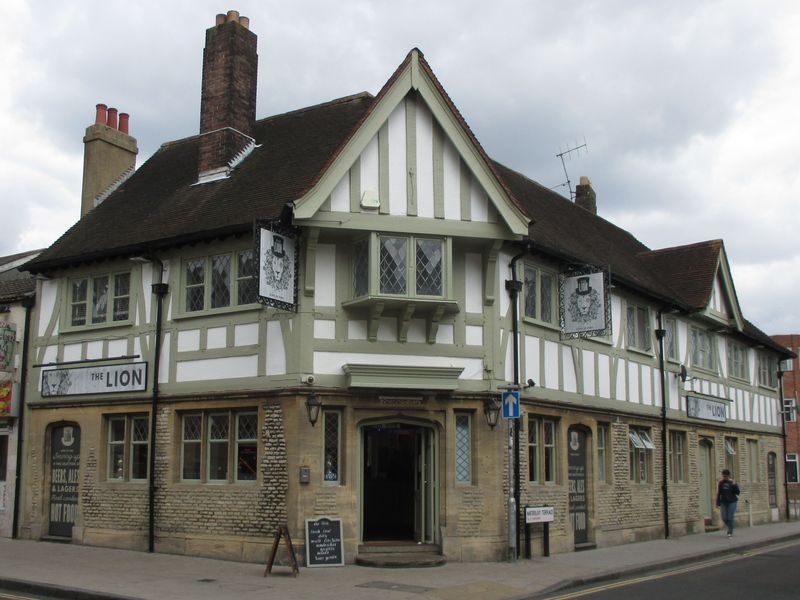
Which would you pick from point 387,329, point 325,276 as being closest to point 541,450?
point 387,329

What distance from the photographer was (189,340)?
18.0 m

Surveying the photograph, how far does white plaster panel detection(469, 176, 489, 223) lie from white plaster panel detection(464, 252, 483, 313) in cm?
83

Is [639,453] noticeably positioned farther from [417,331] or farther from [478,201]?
[478,201]

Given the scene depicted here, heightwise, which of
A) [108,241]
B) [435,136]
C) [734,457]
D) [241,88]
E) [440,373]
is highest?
[241,88]

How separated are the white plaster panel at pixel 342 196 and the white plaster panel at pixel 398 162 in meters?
0.81

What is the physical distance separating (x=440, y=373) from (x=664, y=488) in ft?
32.5

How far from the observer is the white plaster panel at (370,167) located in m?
16.9

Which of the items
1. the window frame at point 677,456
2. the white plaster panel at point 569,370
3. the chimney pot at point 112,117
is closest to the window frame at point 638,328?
the window frame at point 677,456

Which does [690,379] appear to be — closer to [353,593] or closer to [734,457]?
[734,457]

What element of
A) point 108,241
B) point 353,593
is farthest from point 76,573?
point 108,241

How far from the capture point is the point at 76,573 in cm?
1447

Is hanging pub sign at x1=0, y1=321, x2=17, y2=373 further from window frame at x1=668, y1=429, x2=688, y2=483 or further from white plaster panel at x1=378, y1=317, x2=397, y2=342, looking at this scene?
window frame at x1=668, y1=429, x2=688, y2=483

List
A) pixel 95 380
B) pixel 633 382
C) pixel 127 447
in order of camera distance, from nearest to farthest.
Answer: pixel 127 447, pixel 95 380, pixel 633 382

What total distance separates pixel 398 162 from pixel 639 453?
426 inches
